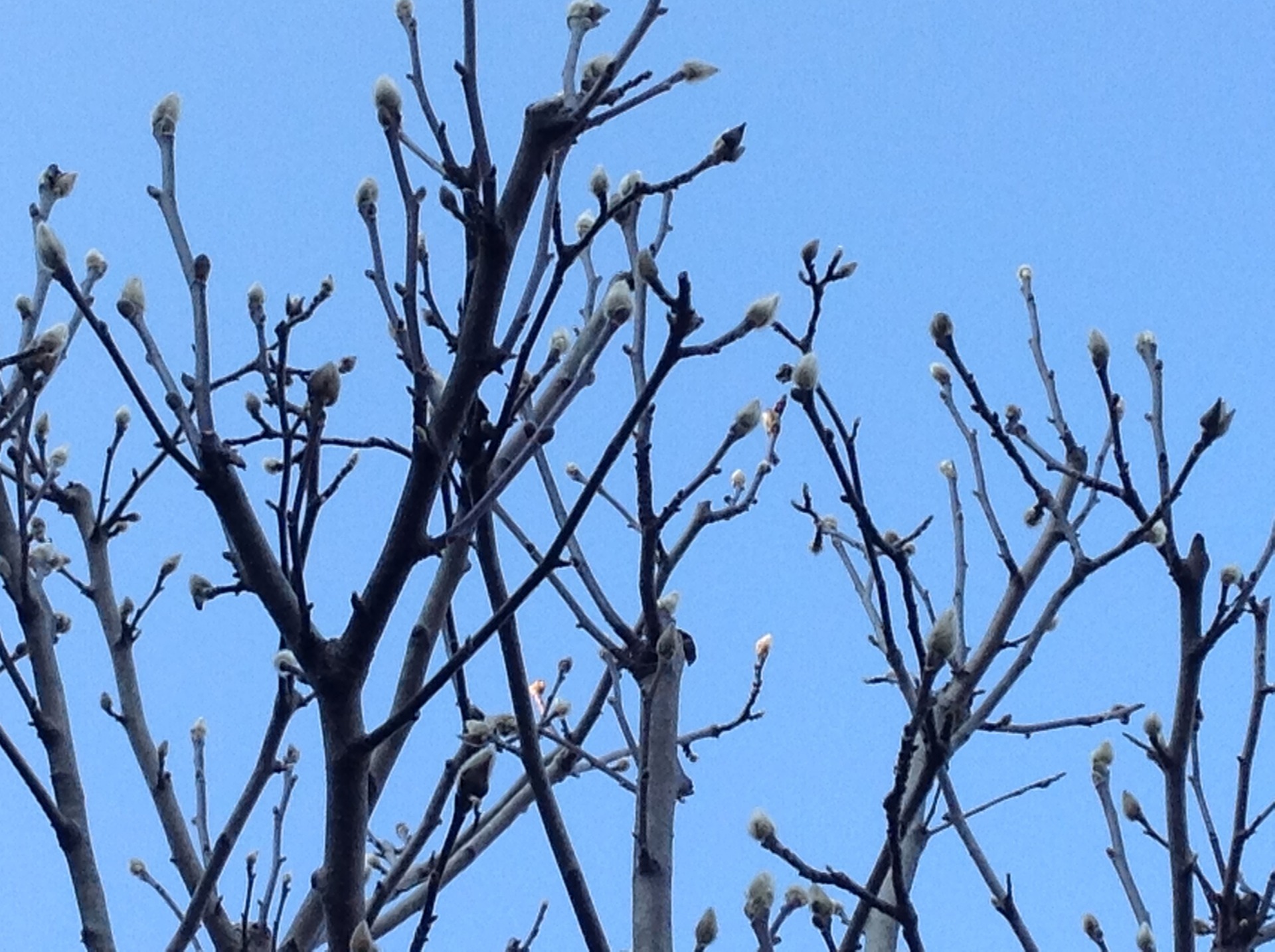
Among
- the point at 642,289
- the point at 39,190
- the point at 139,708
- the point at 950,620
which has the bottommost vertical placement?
the point at 950,620

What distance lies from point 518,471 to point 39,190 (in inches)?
76.1

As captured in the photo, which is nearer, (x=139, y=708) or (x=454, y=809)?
(x=454, y=809)

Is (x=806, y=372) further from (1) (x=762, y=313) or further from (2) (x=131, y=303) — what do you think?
(2) (x=131, y=303)

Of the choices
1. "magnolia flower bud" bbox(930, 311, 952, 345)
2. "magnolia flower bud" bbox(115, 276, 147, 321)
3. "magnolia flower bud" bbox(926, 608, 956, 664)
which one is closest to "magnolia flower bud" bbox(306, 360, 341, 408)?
"magnolia flower bud" bbox(115, 276, 147, 321)

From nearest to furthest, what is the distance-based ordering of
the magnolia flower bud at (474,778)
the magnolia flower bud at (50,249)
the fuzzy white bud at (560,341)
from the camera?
the magnolia flower bud at (474,778), the magnolia flower bud at (50,249), the fuzzy white bud at (560,341)

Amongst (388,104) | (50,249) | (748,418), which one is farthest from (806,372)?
(50,249)

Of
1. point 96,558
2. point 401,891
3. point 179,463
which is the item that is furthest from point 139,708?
point 179,463

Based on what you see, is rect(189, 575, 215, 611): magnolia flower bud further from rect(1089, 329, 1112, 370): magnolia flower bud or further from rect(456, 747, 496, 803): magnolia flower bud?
rect(1089, 329, 1112, 370): magnolia flower bud

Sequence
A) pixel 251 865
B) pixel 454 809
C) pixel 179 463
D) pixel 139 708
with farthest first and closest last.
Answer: pixel 139 708 < pixel 251 865 < pixel 179 463 < pixel 454 809

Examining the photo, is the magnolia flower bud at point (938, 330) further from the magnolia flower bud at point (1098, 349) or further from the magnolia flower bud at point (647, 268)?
the magnolia flower bud at point (647, 268)

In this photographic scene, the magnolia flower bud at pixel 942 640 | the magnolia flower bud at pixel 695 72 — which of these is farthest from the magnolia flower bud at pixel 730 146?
the magnolia flower bud at pixel 942 640

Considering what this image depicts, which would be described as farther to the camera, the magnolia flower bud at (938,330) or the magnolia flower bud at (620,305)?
the magnolia flower bud at (938,330)

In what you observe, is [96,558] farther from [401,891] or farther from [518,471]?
[518,471]

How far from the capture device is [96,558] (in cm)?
416
